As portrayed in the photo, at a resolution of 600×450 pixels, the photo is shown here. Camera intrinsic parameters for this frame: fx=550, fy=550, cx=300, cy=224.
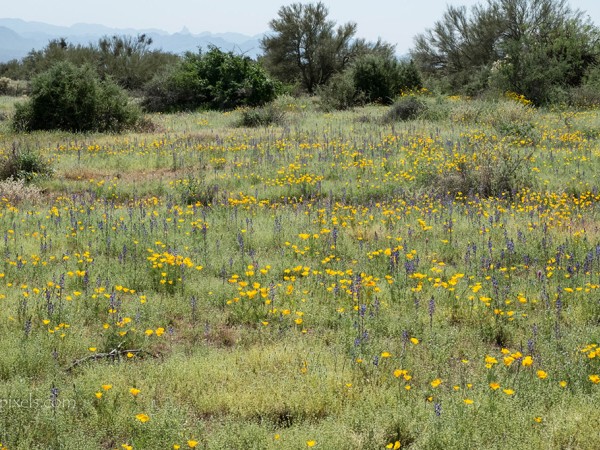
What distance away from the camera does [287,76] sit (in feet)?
126

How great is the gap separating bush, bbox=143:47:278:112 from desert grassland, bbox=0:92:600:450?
54.0ft

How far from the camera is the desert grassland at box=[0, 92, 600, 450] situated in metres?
3.64

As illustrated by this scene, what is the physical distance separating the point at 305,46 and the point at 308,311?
115ft

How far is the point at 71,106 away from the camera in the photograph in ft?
62.8

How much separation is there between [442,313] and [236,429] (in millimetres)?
2586

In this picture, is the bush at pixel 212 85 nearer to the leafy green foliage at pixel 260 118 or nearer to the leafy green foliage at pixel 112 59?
the leafy green foliage at pixel 112 59

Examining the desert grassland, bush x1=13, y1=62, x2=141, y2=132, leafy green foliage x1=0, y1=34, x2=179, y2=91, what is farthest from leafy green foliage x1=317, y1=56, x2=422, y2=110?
the desert grassland

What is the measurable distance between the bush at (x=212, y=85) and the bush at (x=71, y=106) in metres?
8.06

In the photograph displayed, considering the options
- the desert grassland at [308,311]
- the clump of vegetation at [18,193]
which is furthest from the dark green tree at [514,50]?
the clump of vegetation at [18,193]

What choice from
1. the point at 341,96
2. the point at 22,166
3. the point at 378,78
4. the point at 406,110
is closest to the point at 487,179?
the point at 22,166

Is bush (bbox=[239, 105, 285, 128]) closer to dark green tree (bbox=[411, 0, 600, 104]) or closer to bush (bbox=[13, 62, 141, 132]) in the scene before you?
bush (bbox=[13, 62, 141, 132])

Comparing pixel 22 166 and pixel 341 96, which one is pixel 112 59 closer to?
pixel 341 96

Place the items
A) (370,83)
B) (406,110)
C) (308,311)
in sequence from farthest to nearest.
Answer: (370,83) → (406,110) → (308,311)

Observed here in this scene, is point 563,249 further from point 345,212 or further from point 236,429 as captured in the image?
point 236,429
